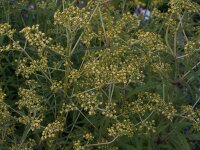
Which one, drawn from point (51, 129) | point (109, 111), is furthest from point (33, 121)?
point (109, 111)

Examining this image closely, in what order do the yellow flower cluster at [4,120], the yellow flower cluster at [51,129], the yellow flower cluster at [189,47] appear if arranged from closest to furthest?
the yellow flower cluster at [51,129] → the yellow flower cluster at [4,120] → the yellow flower cluster at [189,47]

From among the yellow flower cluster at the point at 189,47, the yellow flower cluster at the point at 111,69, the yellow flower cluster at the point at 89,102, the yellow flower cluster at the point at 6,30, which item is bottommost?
the yellow flower cluster at the point at 89,102

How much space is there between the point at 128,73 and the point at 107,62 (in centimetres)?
19

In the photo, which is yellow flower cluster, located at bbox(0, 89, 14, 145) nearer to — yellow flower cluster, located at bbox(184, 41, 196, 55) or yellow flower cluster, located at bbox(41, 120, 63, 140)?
yellow flower cluster, located at bbox(41, 120, 63, 140)

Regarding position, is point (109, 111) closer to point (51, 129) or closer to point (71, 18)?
point (51, 129)

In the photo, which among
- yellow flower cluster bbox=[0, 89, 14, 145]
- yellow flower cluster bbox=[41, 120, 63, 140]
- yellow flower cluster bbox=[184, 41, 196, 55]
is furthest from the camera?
yellow flower cluster bbox=[184, 41, 196, 55]

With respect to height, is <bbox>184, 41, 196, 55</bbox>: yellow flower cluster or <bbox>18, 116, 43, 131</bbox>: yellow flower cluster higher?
Answer: <bbox>184, 41, 196, 55</bbox>: yellow flower cluster

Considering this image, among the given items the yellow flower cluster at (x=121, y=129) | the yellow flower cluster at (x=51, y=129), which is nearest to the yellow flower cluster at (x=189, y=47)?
the yellow flower cluster at (x=121, y=129)

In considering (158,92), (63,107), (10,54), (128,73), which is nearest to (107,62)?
(128,73)

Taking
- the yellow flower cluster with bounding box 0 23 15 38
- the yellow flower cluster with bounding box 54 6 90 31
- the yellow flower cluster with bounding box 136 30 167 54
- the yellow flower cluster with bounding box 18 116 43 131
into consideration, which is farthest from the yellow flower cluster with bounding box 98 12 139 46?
the yellow flower cluster with bounding box 18 116 43 131

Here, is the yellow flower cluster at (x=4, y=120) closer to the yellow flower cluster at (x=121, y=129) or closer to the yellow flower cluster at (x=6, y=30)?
the yellow flower cluster at (x=6, y=30)

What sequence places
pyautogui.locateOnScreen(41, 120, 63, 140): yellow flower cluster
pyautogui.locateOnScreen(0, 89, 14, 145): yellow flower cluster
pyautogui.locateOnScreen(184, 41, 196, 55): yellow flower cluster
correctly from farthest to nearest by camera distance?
pyautogui.locateOnScreen(184, 41, 196, 55): yellow flower cluster, pyautogui.locateOnScreen(0, 89, 14, 145): yellow flower cluster, pyautogui.locateOnScreen(41, 120, 63, 140): yellow flower cluster

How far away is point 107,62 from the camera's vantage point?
264 cm

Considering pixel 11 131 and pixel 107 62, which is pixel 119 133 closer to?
pixel 107 62
